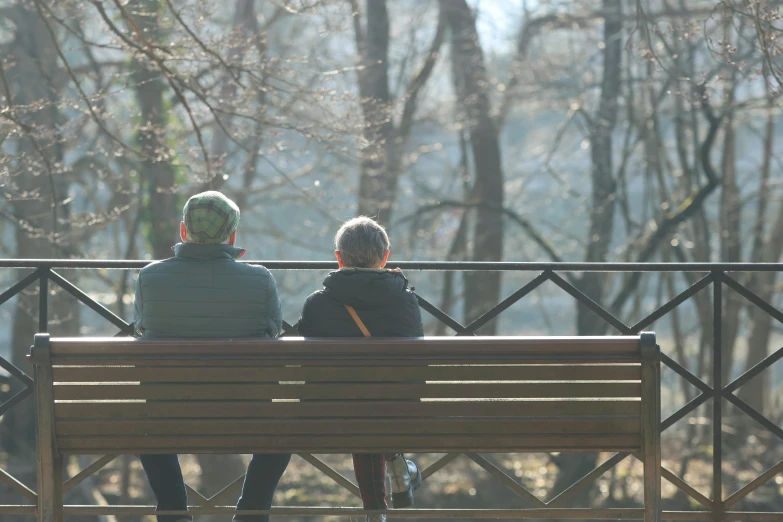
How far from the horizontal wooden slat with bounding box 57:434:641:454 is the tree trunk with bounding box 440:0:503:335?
10.3 metres

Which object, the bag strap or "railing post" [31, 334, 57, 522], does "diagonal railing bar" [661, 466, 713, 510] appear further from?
"railing post" [31, 334, 57, 522]

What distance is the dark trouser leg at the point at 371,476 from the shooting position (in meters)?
3.03

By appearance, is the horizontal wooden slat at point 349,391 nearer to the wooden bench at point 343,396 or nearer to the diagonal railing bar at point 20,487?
the wooden bench at point 343,396

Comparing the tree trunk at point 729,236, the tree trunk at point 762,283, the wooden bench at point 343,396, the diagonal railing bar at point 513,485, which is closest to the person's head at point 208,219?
the wooden bench at point 343,396

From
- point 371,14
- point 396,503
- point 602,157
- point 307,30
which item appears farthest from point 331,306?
point 307,30

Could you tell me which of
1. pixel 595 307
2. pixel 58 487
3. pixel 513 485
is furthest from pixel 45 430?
pixel 595 307

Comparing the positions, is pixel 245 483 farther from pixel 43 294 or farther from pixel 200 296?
pixel 43 294

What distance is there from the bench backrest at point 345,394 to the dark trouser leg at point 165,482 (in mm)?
321

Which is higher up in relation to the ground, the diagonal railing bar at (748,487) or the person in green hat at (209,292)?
the person in green hat at (209,292)

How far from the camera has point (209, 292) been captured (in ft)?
9.61

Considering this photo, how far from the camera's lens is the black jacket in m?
2.92

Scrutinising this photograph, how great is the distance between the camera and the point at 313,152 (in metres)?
15.0

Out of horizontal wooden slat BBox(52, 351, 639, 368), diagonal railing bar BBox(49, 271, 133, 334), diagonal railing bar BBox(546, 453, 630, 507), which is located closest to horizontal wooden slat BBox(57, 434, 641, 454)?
horizontal wooden slat BBox(52, 351, 639, 368)

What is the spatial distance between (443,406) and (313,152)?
12.6 meters
